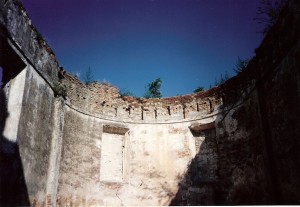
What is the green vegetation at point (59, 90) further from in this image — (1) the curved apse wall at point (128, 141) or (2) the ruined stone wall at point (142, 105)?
(2) the ruined stone wall at point (142, 105)

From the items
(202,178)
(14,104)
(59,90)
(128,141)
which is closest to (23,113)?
(14,104)

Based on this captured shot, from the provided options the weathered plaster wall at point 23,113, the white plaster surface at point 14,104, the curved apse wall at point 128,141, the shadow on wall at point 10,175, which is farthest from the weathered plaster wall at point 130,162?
the white plaster surface at point 14,104

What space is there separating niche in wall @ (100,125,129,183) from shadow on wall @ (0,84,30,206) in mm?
3946

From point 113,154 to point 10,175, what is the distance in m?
4.84

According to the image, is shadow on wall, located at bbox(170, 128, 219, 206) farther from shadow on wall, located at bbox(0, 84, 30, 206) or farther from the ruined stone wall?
shadow on wall, located at bbox(0, 84, 30, 206)

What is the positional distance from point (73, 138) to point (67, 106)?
105 centimetres

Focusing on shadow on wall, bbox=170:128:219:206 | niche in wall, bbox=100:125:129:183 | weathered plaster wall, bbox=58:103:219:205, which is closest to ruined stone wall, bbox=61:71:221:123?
weathered plaster wall, bbox=58:103:219:205

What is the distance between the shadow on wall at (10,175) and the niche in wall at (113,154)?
3946 millimetres

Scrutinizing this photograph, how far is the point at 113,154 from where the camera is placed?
9922 mm

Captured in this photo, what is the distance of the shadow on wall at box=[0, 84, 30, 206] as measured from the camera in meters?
5.16

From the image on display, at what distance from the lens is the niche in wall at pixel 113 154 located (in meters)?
9.55

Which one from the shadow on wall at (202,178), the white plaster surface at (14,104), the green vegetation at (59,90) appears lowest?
the shadow on wall at (202,178)

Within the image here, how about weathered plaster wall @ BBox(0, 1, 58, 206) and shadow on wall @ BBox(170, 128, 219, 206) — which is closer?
weathered plaster wall @ BBox(0, 1, 58, 206)

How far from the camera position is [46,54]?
24.5 feet
